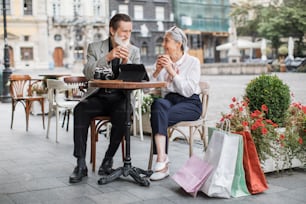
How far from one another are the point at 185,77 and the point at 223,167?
82cm

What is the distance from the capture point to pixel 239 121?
2998mm

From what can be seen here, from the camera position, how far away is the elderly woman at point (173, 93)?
10.1 ft

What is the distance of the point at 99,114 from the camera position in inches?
125

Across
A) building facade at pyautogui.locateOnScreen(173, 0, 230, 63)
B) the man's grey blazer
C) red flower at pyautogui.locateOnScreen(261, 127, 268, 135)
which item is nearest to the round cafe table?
the man's grey blazer

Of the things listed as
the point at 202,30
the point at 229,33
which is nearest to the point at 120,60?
the point at 202,30

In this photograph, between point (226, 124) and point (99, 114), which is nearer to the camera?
point (226, 124)

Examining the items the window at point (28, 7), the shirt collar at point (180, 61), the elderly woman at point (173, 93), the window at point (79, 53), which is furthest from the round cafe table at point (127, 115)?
the window at point (79, 53)

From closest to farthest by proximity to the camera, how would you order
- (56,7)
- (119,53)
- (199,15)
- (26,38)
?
(119,53), (199,15), (56,7), (26,38)

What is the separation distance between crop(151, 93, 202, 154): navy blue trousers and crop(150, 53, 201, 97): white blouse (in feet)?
0.16

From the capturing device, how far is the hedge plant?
336 centimetres

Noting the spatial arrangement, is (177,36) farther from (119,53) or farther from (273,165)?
(273,165)

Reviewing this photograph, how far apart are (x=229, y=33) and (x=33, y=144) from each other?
3126 millimetres

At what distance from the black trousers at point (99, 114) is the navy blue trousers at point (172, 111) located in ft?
0.72

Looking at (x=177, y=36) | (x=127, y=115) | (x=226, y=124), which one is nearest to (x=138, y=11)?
(x=177, y=36)
